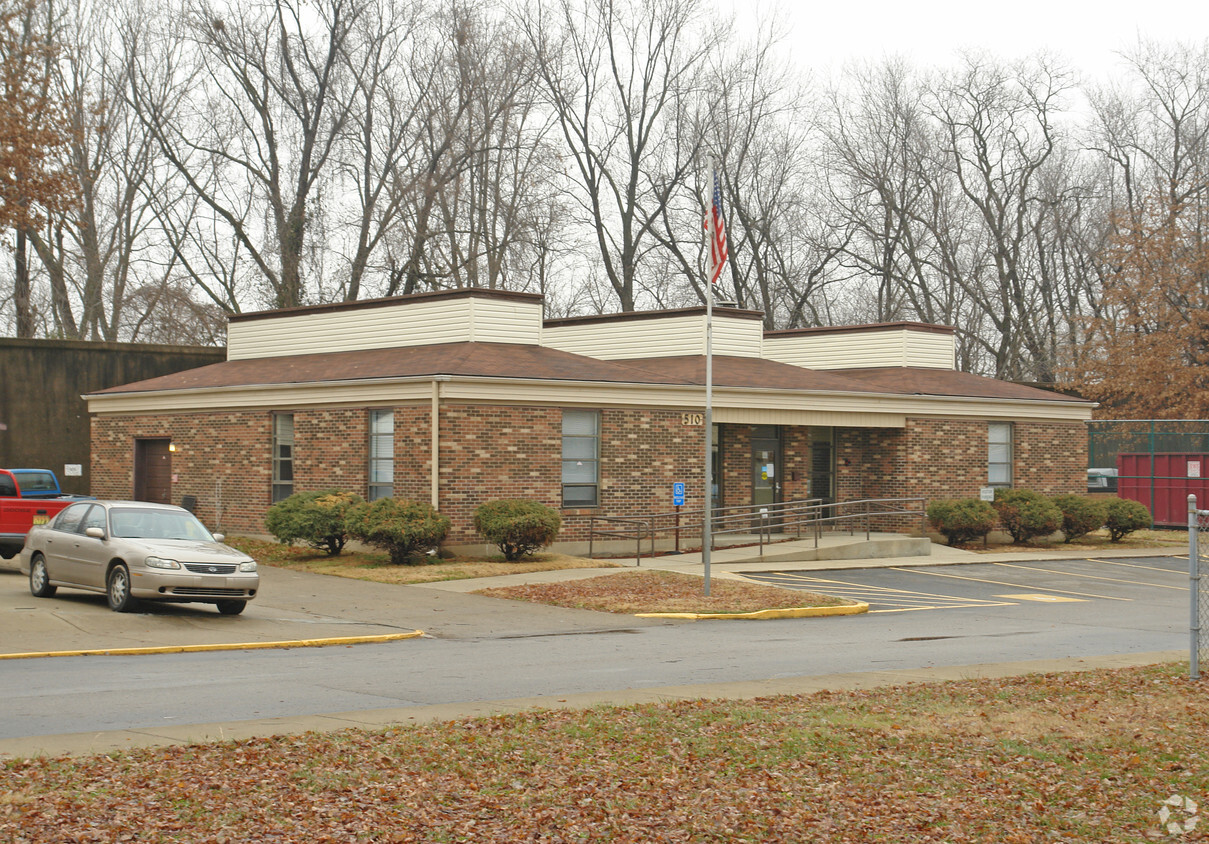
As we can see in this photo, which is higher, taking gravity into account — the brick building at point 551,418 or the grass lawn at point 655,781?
the brick building at point 551,418

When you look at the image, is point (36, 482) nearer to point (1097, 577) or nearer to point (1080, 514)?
point (1097, 577)

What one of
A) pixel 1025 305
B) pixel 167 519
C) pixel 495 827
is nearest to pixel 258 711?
pixel 495 827

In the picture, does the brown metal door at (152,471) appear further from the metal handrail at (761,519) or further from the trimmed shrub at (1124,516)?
the trimmed shrub at (1124,516)

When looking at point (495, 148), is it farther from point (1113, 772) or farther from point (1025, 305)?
point (1113, 772)

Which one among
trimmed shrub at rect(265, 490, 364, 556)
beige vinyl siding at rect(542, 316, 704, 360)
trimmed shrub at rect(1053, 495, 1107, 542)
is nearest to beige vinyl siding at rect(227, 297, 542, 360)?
beige vinyl siding at rect(542, 316, 704, 360)

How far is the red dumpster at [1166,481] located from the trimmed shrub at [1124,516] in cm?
518

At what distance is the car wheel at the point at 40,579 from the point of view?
17.6 meters

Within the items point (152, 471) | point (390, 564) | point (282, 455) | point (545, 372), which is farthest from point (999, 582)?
point (152, 471)

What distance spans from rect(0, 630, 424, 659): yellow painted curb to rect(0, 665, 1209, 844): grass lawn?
18.7 feet

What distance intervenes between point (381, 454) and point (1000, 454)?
1658cm

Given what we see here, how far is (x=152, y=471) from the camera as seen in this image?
3038cm

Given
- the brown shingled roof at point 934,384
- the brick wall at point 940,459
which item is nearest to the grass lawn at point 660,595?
the brick wall at point 940,459

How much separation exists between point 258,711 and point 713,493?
66.4 ft

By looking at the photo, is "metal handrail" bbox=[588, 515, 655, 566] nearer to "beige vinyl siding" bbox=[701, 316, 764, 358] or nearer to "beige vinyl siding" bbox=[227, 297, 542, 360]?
"beige vinyl siding" bbox=[227, 297, 542, 360]
